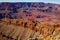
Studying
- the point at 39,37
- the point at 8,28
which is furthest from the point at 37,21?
the point at 8,28

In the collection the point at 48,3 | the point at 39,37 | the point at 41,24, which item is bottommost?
the point at 39,37

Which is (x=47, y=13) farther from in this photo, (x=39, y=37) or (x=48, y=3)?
(x=39, y=37)

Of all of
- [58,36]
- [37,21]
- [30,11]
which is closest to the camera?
[58,36]

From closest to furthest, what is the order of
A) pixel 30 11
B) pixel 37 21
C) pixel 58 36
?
pixel 58 36 < pixel 37 21 < pixel 30 11

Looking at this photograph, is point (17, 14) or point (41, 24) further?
point (17, 14)

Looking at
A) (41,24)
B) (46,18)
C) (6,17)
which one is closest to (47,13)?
(46,18)

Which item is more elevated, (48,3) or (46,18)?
(48,3)

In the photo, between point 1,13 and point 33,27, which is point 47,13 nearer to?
point 33,27
